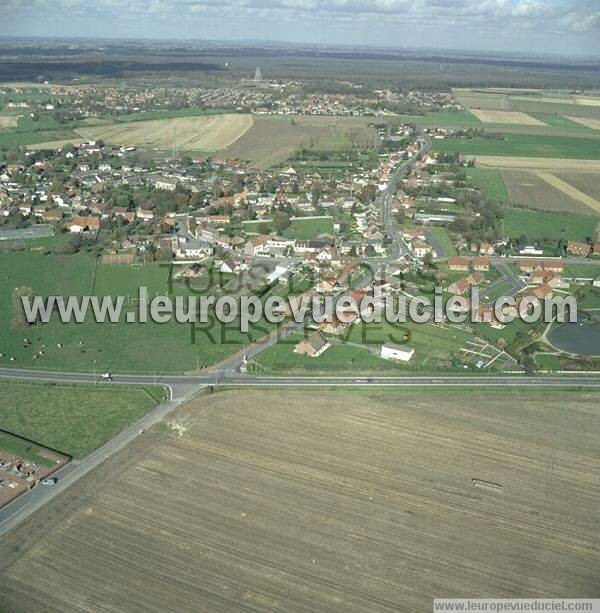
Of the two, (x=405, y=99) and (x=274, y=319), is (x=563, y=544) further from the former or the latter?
(x=405, y=99)

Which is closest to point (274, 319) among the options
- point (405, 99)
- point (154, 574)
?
point (154, 574)

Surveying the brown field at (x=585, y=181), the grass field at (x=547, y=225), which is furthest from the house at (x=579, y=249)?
the brown field at (x=585, y=181)

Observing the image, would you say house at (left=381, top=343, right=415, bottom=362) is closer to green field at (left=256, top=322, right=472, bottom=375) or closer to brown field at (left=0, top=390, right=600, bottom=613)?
green field at (left=256, top=322, right=472, bottom=375)

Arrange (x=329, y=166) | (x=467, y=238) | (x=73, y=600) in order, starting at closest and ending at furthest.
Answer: (x=73, y=600)
(x=467, y=238)
(x=329, y=166)

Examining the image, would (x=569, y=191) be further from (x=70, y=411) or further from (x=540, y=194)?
(x=70, y=411)

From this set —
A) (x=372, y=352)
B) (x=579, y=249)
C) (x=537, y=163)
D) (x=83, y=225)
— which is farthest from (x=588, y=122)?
(x=372, y=352)
